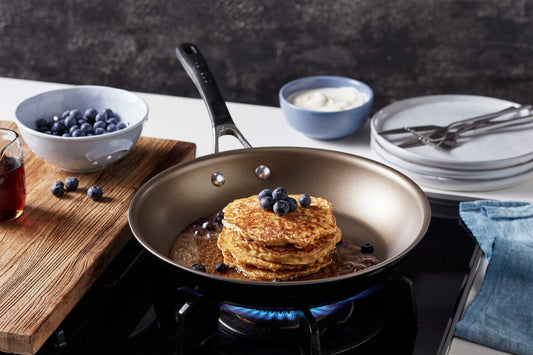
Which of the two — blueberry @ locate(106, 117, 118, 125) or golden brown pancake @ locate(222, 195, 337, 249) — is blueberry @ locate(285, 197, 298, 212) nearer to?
golden brown pancake @ locate(222, 195, 337, 249)

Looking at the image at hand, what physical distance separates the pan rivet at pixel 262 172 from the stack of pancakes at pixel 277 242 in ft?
0.75

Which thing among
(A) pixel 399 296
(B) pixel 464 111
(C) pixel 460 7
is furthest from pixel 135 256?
(C) pixel 460 7

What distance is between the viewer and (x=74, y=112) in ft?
5.16

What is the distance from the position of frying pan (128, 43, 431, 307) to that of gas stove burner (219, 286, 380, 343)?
142 mm

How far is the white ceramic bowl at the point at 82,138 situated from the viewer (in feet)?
4.75

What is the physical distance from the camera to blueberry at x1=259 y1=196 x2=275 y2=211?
121cm

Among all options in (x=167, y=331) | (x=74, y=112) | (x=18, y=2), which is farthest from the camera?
(x=18, y=2)

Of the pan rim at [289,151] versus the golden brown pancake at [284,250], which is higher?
the pan rim at [289,151]

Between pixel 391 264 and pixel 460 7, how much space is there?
278 centimetres

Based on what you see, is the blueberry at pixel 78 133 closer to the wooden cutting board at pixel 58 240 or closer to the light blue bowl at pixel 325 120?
the wooden cutting board at pixel 58 240

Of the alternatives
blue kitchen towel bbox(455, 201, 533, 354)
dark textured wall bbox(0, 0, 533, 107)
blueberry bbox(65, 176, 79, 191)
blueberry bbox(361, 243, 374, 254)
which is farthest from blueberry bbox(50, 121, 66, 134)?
dark textured wall bbox(0, 0, 533, 107)

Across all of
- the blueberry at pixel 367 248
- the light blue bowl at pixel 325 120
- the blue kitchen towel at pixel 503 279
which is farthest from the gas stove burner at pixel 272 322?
the light blue bowl at pixel 325 120

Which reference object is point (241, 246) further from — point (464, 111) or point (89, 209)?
point (464, 111)

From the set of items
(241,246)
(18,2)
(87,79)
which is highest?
(241,246)
